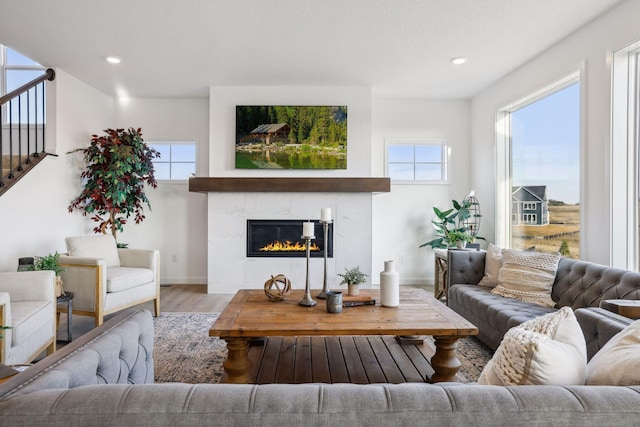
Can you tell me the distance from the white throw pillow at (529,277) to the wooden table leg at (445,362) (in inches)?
44.5

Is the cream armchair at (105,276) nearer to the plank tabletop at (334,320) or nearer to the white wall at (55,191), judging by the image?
the white wall at (55,191)

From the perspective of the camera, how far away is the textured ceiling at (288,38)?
2.83 meters

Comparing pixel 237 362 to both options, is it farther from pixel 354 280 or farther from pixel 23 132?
pixel 23 132

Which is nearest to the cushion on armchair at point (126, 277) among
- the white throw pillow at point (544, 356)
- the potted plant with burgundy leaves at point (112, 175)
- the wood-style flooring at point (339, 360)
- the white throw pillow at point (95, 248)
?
the white throw pillow at point (95, 248)

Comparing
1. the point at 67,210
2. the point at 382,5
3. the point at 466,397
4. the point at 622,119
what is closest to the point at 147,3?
the point at 382,5

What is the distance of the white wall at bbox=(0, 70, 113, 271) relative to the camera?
355 cm

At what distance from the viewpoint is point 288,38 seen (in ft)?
11.0

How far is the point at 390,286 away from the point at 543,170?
8.64ft

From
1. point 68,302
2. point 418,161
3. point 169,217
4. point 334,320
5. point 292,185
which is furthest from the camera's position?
point 418,161

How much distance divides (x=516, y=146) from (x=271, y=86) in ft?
10.6

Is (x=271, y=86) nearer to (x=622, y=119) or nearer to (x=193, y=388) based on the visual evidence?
(x=622, y=119)

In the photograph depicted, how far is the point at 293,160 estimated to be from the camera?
475 cm

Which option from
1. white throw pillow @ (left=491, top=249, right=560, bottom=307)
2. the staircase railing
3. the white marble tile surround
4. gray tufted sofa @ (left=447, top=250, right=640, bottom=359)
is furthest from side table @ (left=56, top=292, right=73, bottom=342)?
white throw pillow @ (left=491, top=249, right=560, bottom=307)

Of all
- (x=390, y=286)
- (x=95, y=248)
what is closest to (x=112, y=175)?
(x=95, y=248)
